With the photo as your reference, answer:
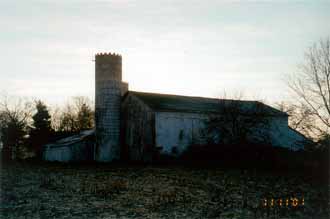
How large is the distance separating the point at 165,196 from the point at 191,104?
22.8 m

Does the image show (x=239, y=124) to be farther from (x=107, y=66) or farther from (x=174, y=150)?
(x=107, y=66)

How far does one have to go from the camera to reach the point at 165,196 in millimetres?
18547

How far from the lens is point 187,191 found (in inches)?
787

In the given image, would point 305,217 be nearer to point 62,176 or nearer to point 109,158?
point 62,176

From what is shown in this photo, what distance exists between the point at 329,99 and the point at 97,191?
20.3 metres

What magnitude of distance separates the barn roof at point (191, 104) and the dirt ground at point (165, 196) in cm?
1048

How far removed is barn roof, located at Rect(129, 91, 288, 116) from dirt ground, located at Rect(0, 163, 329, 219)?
10485 millimetres

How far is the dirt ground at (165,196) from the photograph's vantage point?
15414 millimetres

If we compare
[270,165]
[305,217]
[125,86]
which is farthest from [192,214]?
[125,86]
